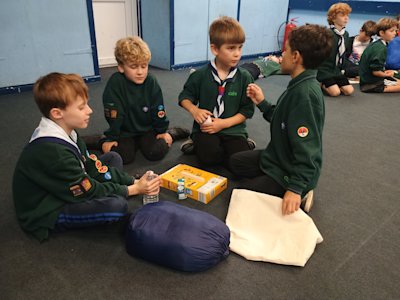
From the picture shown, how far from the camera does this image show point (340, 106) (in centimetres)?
349

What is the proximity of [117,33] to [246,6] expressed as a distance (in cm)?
211

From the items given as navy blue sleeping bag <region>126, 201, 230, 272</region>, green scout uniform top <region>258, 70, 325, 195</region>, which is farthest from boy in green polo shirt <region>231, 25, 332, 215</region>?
navy blue sleeping bag <region>126, 201, 230, 272</region>

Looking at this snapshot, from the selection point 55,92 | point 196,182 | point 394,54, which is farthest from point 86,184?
point 394,54

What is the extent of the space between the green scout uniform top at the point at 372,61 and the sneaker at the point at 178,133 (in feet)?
8.37

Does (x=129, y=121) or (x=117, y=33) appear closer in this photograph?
(x=129, y=121)

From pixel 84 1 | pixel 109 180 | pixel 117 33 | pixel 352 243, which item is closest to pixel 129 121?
pixel 109 180

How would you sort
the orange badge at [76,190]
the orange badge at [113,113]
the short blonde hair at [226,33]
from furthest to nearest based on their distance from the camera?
the orange badge at [113,113], the short blonde hair at [226,33], the orange badge at [76,190]

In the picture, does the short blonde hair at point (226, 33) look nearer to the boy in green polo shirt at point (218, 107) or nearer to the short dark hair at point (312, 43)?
the boy in green polo shirt at point (218, 107)

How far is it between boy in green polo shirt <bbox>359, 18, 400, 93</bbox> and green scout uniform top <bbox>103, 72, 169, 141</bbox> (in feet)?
9.22

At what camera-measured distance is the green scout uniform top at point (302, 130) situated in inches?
59.1

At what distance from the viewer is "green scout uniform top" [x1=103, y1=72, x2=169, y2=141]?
7.04ft

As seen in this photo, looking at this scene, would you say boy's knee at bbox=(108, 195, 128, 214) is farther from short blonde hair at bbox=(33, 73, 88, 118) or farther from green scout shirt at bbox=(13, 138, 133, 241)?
short blonde hair at bbox=(33, 73, 88, 118)

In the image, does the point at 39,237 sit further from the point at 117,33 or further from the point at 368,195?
the point at 117,33

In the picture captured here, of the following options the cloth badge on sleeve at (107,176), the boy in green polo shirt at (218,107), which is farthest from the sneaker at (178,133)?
the cloth badge on sleeve at (107,176)
